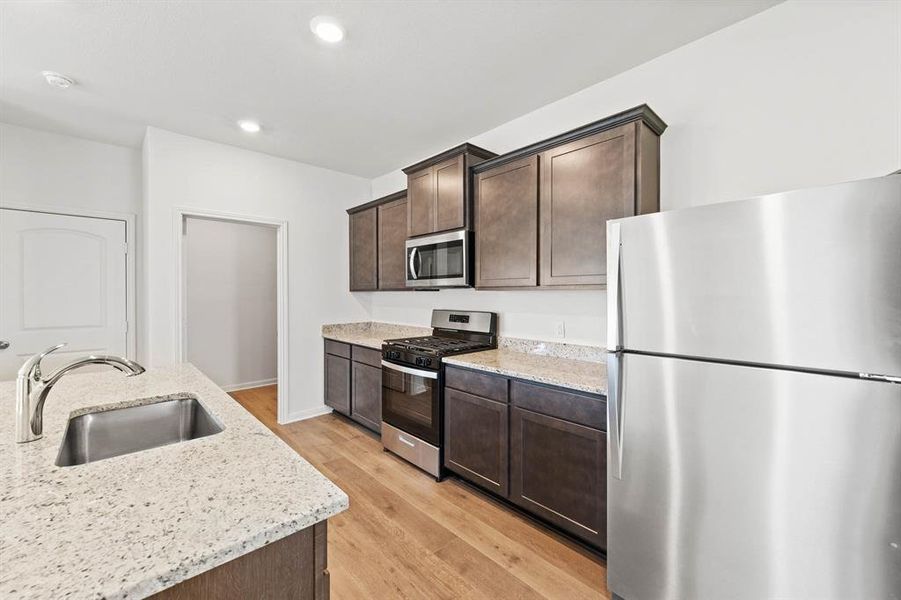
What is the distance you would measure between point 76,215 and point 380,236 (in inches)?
104

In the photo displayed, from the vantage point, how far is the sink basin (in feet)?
4.42

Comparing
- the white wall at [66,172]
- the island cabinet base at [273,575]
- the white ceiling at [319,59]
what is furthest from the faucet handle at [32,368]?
the white wall at [66,172]

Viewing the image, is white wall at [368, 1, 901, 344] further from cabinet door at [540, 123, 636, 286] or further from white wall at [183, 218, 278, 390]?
white wall at [183, 218, 278, 390]

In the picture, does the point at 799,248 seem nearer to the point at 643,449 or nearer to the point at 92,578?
the point at 643,449

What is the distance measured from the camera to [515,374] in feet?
7.13

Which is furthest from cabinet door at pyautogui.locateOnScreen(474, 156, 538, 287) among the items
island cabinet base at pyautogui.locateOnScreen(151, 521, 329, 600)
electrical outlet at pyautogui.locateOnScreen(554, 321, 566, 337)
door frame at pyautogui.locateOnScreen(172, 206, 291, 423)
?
door frame at pyautogui.locateOnScreen(172, 206, 291, 423)

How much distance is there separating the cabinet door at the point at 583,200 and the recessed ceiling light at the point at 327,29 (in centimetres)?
135

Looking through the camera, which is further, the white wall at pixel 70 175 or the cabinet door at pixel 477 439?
the white wall at pixel 70 175

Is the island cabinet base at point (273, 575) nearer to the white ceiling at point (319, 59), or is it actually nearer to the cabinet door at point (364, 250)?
the white ceiling at point (319, 59)

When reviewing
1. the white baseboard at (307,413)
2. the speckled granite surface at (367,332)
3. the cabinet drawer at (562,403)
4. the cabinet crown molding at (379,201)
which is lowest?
the white baseboard at (307,413)

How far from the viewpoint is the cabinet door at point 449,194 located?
113 inches

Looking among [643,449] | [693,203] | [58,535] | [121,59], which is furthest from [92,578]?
[121,59]

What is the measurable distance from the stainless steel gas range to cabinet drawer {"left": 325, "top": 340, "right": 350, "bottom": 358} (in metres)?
0.79

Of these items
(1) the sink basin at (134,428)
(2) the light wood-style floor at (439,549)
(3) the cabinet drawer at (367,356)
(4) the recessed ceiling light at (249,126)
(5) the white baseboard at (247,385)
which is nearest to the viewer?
(1) the sink basin at (134,428)
